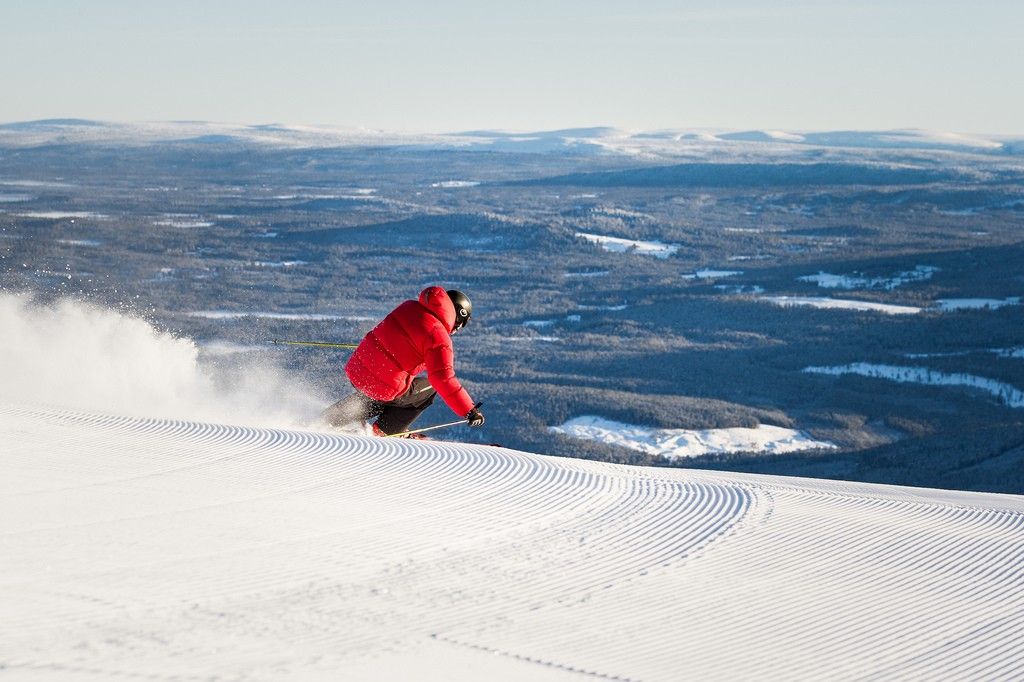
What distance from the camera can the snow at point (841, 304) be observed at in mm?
82875

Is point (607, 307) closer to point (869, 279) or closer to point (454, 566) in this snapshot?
point (869, 279)

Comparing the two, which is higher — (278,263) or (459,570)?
(459,570)

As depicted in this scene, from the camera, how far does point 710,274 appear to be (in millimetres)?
103375

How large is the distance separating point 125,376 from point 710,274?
9292cm

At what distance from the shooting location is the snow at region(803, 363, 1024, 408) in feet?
188

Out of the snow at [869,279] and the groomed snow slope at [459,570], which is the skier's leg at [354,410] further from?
the snow at [869,279]

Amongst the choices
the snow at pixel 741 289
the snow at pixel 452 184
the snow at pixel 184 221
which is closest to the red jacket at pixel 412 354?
the snow at pixel 741 289

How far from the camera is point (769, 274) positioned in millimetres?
100438

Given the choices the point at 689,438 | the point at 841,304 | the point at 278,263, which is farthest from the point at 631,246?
the point at 689,438

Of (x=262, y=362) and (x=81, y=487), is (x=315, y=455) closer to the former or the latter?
Answer: (x=81, y=487)

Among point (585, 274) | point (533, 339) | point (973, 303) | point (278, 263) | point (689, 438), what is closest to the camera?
point (689, 438)

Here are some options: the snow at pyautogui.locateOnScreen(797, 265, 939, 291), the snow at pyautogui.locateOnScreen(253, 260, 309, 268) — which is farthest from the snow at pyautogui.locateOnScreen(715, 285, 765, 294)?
the snow at pyautogui.locateOnScreen(253, 260, 309, 268)

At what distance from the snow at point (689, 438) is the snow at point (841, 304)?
3733cm

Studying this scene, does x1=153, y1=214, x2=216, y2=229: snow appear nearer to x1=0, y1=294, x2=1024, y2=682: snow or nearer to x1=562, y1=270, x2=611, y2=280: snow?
x1=562, y1=270, x2=611, y2=280: snow
